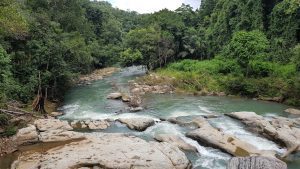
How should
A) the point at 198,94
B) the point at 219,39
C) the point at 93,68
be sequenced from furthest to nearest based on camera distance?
the point at 93,68 → the point at 219,39 → the point at 198,94

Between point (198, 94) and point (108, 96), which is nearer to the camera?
point (108, 96)

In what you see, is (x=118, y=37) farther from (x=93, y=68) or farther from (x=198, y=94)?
(x=198, y=94)

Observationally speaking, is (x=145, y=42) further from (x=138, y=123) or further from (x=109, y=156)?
(x=109, y=156)

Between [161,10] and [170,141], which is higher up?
[161,10]

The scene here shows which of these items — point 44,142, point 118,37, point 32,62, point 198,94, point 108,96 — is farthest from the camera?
point 118,37

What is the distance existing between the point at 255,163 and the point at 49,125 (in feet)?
42.3

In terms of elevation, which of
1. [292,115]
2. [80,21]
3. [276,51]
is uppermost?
A: [80,21]

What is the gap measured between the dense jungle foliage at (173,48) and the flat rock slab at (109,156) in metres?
5.34

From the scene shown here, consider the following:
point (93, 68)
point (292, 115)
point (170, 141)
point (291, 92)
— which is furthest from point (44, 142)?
point (93, 68)

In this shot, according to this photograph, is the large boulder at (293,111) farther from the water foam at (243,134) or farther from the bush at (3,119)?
the bush at (3,119)

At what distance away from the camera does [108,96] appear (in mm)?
33062

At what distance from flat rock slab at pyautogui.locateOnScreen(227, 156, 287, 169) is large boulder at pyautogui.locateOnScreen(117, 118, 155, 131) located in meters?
8.02

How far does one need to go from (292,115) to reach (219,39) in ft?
93.6

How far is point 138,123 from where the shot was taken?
74.6 feet
